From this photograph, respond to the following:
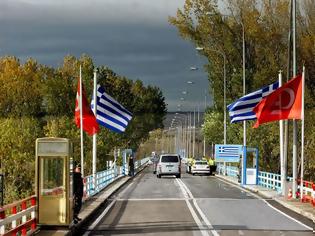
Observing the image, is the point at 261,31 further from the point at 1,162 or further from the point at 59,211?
the point at 59,211

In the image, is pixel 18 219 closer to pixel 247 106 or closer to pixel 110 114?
pixel 110 114

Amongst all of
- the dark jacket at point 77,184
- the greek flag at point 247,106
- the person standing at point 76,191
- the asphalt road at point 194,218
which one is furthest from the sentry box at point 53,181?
the greek flag at point 247,106

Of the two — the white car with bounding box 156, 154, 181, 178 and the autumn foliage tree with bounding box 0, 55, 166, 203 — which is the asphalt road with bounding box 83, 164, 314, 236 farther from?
the autumn foliage tree with bounding box 0, 55, 166, 203

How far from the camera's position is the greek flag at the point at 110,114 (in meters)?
35.4

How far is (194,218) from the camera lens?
2206cm

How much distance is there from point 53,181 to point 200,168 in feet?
160

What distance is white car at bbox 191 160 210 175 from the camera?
2581 inches

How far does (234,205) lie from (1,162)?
53.0 m

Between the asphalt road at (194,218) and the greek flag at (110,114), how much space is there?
193 inches

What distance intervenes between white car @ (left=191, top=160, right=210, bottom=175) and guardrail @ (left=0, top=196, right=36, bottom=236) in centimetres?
4807

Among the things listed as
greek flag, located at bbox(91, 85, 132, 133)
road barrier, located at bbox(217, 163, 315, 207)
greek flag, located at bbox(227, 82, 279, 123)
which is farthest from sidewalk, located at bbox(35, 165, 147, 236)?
road barrier, located at bbox(217, 163, 315, 207)

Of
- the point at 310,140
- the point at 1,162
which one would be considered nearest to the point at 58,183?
the point at 310,140

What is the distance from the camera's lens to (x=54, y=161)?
17.6m

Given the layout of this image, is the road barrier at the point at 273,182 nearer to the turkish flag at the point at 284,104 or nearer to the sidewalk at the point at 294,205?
the sidewalk at the point at 294,205
